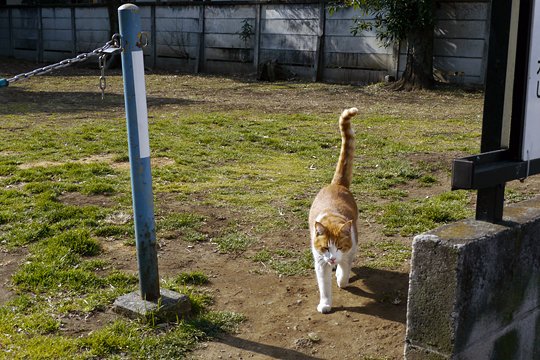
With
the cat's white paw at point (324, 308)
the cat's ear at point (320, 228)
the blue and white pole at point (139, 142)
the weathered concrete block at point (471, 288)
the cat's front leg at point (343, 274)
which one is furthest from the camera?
the cat's front leg at point (343, 274)

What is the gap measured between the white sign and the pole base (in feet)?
6.34

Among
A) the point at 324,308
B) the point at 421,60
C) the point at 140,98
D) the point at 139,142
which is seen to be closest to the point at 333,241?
the point at 324,308

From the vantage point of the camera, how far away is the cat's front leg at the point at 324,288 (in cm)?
382

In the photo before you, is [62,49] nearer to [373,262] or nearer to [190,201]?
[190,201]

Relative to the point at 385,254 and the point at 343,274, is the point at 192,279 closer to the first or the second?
the point at 343,274

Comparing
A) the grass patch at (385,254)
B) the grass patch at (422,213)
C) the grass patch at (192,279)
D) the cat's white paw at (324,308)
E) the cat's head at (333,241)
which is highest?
the cat's head at (333,241)

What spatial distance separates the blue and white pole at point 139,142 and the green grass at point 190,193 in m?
0.31

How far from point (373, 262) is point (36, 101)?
9818 mm

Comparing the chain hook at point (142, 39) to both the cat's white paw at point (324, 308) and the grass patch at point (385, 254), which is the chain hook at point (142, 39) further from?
the grass patch at point (385, 254)

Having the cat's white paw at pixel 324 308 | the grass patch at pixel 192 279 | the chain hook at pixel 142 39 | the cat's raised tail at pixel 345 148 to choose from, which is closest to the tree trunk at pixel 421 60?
the cat's raised tail at pixel 345 148

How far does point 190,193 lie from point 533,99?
3898 millimetres

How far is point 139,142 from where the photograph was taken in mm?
3582

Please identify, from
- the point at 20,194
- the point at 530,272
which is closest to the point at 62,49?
the point at 20,194

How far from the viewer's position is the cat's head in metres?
3.89
